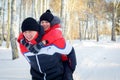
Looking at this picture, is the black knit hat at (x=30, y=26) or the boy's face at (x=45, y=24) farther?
the boy's face at (x=45, y=24)

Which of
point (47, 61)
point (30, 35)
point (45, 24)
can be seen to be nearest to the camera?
point (30, 35)

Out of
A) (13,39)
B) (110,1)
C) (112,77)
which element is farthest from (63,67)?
(110,1)

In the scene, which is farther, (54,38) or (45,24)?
(45,24)

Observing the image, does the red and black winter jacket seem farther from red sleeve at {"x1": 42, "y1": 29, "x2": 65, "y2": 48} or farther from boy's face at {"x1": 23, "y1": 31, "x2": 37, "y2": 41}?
boy's face at {"x1": 23, "y1": 31, "x2": 37, "y2": 41}

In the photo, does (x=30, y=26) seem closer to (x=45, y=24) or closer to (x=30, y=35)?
(x=30, y=35)

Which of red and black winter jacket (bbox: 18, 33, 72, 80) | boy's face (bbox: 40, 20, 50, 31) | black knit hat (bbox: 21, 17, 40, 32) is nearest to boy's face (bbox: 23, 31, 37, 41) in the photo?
black knit hat (bbox: 21, 17, 40, 32)

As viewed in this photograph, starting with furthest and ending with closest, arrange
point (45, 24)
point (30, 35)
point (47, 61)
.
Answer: point (45, 24)
point (47, 61)
point (30, 35)

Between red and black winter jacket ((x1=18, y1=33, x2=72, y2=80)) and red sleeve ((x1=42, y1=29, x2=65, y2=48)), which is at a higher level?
red sleeve ((x1=42, y1=29, x2=65, y2=48))

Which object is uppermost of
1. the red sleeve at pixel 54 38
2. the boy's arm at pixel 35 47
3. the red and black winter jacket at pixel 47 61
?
the red sleeve at pixel 54 38

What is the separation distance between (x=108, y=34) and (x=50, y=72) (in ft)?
243

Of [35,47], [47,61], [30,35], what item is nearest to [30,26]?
[30,35]

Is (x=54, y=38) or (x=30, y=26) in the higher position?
(x=30, y=26)

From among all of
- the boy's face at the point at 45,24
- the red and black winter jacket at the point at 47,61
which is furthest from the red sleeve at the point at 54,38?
the boy's face at the point at 45,24

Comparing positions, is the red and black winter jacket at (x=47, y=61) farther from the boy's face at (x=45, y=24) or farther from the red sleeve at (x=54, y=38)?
the boy's face at (x=45, y=24)
